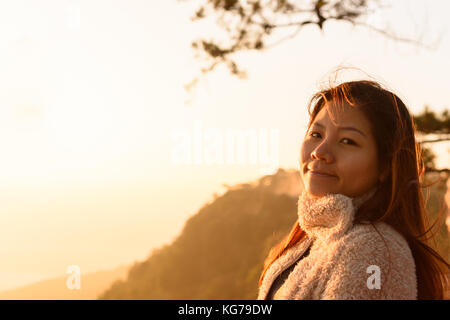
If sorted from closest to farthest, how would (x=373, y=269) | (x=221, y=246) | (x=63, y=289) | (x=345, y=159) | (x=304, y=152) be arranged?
(x=373, y=269) → (x=345, y=159) → (x=304, y=152) → (x=63, y=289) → (x=221, y=246)

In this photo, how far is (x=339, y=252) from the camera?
1440mm

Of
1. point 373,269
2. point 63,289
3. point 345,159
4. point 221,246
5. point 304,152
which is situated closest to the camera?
point 373,269

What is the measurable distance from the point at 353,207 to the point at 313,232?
0.18 m

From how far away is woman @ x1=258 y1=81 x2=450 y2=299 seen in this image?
4.58 feet

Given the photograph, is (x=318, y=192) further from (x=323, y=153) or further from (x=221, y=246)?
(x=221, y=246)

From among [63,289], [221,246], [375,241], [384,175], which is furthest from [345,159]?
[63,289]

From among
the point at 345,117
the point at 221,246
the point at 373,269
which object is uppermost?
the point at 345,117

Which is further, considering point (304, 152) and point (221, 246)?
point (221, 246)

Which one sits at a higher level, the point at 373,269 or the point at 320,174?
the point at 320,174

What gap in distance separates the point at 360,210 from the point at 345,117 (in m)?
0.28

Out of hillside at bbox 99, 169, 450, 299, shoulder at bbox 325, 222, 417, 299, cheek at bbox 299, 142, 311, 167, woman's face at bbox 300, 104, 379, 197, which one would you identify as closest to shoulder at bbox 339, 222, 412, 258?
shoulder at bbox 325, 222, 417, 299

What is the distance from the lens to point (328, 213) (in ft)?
5.12
